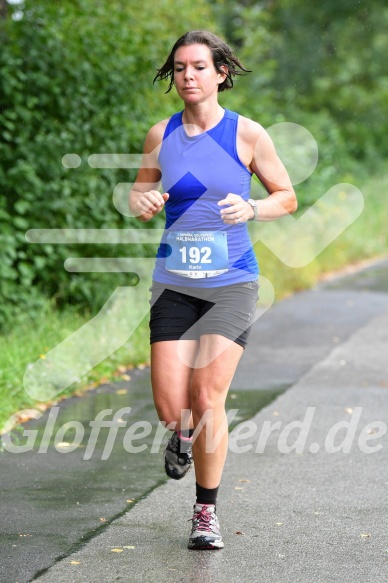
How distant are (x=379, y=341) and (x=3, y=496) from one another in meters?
5.99

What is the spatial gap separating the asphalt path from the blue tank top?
1.14 metres

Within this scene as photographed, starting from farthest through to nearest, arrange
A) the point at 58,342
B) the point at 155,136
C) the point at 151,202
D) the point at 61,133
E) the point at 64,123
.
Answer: the point at 64,123
the point at 61,133
the point at 58,342
the point at 155,136
the point at 151,202

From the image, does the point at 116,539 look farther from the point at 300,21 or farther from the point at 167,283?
the point at 300,21

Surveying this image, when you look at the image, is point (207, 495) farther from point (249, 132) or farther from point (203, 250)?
point (249, 132)

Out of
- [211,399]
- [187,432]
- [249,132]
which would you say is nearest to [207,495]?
[187,432]

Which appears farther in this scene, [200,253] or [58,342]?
[58,342]

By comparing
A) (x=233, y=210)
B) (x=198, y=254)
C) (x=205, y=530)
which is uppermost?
(x=233, y=210)

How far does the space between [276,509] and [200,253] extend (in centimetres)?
144

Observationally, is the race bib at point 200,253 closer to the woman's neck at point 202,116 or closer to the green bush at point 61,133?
the woman's neck at point 202,116

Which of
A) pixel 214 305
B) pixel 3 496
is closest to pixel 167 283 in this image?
pixel 214 305

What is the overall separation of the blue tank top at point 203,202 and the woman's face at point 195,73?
0.48ft

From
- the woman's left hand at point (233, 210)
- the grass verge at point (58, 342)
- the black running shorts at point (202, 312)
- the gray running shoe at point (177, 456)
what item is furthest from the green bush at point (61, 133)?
the woman's left hand at point (233, 210)

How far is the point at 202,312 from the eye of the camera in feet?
16.7

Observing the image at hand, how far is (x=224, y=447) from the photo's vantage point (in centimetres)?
501
